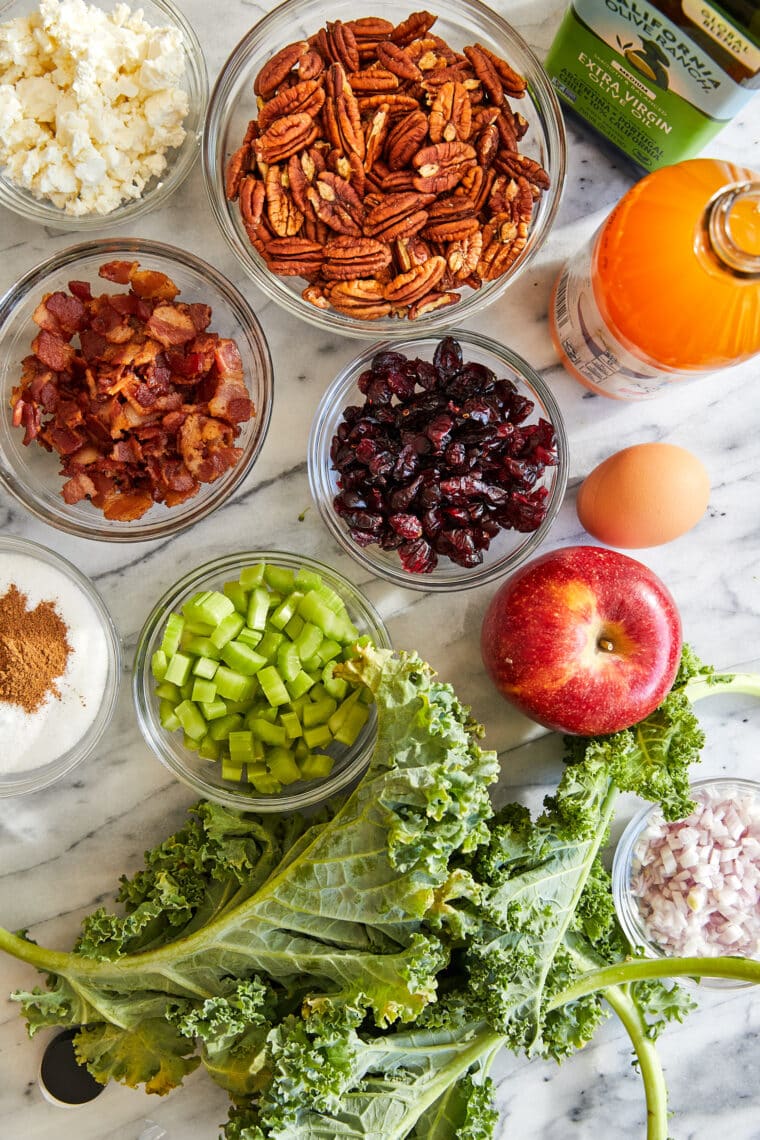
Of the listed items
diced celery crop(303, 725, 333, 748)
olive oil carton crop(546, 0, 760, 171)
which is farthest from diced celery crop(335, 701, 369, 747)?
olive oil carton crop(546, 0, 760, 171)

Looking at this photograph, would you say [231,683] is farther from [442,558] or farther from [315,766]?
[442,558]

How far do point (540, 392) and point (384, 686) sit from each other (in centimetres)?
62

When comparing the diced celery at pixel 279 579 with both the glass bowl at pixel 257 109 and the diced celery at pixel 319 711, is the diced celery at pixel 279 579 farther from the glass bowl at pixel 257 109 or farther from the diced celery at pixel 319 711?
the glass bowl at pixel 257 109

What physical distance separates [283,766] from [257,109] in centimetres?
113

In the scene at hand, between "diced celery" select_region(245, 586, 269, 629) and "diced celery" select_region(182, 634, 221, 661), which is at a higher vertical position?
"diced celery" select_region(245, 586, 269, 629)

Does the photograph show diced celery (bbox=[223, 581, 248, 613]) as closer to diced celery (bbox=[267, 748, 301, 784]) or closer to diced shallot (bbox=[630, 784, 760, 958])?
diced celery (bbox=[267, 748, 301, 784])

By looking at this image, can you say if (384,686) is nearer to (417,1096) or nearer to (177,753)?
(177,753)

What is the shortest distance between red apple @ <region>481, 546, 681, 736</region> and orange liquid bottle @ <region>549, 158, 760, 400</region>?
1.08ft

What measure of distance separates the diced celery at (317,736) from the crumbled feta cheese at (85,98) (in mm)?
922

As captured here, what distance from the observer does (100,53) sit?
1.38 metres

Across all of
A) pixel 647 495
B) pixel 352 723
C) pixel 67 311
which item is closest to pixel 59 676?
pixel 352 723

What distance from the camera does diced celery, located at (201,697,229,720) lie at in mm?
1483

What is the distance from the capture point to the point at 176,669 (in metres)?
1.47

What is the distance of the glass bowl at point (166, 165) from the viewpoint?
1493 mm
